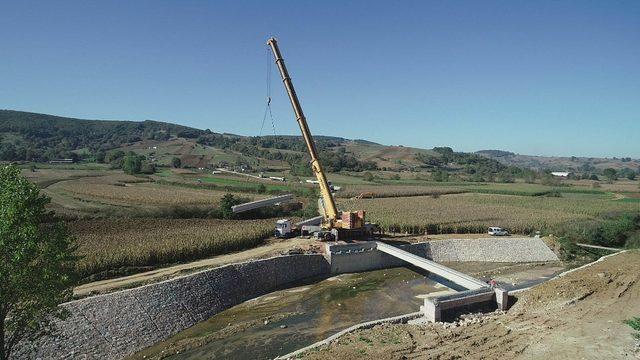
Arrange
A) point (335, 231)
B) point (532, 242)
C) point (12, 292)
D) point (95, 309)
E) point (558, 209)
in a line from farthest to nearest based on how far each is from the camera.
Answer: point (558, 209) < point (532, 242) < point (335, 231) < point (95, 309) < point (12, 292)

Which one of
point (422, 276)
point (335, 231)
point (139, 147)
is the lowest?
point (422, 276)

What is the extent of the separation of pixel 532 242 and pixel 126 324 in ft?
132

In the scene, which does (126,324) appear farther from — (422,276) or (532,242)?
(532,242)

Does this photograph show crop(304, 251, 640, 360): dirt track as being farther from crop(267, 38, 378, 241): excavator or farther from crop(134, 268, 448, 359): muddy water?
crop(267, 38, 378, 241): excavator

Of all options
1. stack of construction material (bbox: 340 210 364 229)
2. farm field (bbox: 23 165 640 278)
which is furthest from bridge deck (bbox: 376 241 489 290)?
farm field (bbox: 23 165 640 278)

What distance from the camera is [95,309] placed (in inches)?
872

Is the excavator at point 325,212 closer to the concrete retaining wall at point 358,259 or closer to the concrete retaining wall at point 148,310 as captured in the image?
the concrete retaining wall at point 358,259

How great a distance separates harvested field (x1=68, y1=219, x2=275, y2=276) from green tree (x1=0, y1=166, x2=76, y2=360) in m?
10.9

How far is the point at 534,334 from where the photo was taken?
69.9ft

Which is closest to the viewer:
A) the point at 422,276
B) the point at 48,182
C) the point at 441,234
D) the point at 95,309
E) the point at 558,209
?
the point at 95,309

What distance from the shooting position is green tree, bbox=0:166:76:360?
14914mm

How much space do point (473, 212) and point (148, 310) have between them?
47.3m

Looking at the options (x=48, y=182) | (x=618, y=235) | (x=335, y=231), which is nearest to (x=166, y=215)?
(x=335, y=231)

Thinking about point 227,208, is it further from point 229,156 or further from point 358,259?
point 229,156
